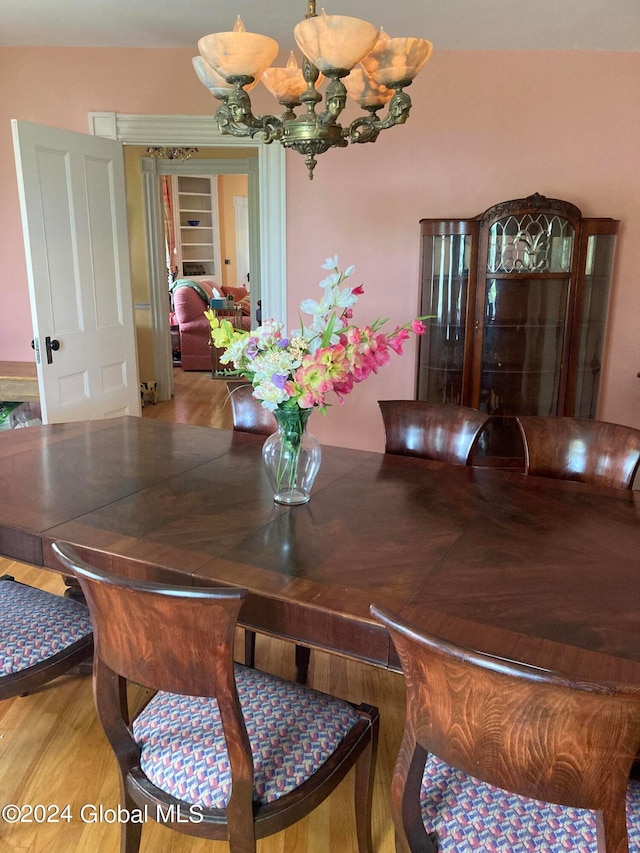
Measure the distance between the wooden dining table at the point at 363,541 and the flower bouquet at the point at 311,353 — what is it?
319 millimetres

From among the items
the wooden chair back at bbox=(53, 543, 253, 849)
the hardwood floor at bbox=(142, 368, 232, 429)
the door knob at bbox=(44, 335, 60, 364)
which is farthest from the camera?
the hardwood floor at bbox=(142, 368, 232, 429)

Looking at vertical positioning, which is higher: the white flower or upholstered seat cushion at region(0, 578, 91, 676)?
the white flower

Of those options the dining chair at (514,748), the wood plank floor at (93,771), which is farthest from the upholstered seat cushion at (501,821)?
the wood plank floor at (93,771)

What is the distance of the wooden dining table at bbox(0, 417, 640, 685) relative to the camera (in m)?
1.21

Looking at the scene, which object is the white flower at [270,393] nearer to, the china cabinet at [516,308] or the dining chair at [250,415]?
the dining chair at [250,415]

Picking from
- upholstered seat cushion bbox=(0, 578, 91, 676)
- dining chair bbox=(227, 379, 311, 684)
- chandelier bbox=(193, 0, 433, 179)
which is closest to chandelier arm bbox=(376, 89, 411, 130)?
chandelier bbox=(193, 0, 433, 179)

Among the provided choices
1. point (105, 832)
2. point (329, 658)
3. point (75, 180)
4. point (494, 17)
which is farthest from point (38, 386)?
point (494, 17)

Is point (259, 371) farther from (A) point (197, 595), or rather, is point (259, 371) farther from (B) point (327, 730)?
(B) point (327, 730)

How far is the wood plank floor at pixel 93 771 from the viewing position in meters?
1.62

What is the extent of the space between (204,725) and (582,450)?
140cm

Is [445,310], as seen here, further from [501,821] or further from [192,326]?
[192,326]

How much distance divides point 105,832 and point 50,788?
237mm

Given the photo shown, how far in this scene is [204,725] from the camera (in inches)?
52.1

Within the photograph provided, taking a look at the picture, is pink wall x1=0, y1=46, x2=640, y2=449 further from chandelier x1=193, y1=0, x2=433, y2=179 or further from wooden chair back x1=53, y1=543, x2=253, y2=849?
wooden chair back x1=53, y1=543, x2=253, y2=849
